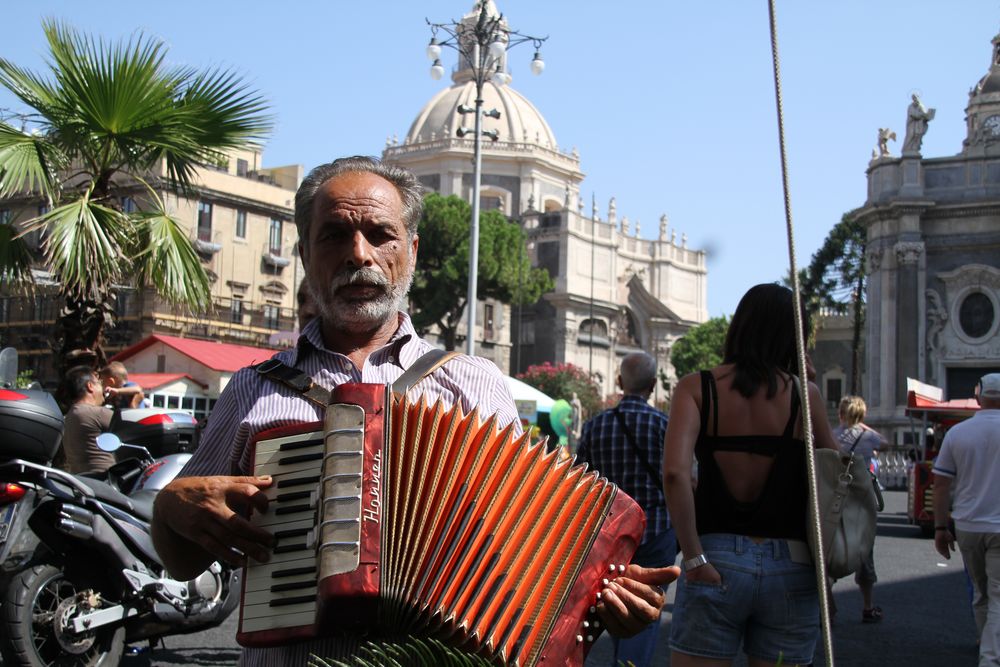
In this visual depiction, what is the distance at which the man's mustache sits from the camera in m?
2.61

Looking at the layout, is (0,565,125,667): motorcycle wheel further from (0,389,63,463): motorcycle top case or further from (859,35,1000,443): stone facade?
(859,35,1000,443): stone facade

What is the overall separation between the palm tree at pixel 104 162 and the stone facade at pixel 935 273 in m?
30.2

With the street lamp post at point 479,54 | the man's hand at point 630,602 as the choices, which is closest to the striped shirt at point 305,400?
the man's hand at point 630,602

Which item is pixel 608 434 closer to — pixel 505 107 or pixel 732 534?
pixel 732 534

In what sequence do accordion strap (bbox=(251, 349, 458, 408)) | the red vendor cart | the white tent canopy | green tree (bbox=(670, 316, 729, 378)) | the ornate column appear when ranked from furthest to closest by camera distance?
green tree (bbox=(670, 316, 729, 378)) < the ornate column < the white tent canopy < the red vendor cart < accordion strap (bbox=(251, 349, 458, 408))

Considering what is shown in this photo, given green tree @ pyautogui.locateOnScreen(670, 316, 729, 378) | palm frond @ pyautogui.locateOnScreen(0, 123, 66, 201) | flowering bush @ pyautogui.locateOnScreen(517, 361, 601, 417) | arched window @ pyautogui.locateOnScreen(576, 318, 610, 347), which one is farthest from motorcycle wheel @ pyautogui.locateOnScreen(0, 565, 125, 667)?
green tree @ pyautogui.locateOnScreen(670, 316, 729, 378)

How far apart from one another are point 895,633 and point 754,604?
16.5 feet

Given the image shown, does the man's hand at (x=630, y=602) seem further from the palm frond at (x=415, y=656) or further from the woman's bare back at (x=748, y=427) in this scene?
the woman's bare back at (x=748, y=427)

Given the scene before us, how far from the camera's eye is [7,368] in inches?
238

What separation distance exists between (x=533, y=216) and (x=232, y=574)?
7080 centimetres

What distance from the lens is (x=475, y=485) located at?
2287 mm

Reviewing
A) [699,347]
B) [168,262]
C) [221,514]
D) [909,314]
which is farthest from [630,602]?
[699,347]

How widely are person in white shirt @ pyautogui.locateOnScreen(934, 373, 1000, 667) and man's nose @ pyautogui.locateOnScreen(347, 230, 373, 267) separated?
495 centimetres

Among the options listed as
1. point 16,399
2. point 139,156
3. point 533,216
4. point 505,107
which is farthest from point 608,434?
point 505,107
